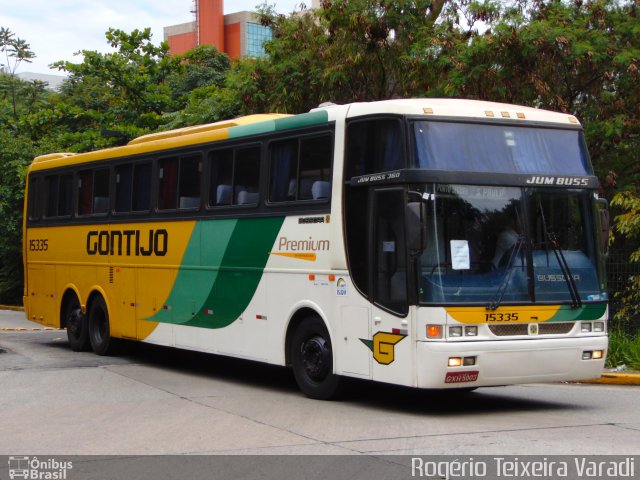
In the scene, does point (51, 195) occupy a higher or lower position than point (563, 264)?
higher

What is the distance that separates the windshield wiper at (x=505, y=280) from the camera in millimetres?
10750

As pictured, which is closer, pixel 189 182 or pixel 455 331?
pixel 455 331

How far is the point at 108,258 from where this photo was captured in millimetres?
17406

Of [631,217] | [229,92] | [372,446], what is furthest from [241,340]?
[229,92]

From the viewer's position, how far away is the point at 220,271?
46.8 ft

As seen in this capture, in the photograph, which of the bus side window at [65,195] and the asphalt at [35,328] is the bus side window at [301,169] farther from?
the bus side window at [65,195]

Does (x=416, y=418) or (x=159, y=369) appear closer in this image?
(x=416, y=418)

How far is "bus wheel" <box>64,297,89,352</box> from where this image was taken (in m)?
18.3

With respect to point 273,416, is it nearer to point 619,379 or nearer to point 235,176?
point 235,176

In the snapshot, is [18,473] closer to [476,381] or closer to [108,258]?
[476,381]

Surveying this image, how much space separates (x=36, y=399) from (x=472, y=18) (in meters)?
12.6

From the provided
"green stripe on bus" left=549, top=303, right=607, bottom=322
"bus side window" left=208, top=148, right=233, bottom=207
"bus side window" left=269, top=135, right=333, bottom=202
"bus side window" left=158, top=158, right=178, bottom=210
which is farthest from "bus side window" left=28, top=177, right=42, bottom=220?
"green stripe on bus" left=549, top=303, right=607, bottom=322

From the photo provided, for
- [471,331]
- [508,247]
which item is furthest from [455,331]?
[508,247]

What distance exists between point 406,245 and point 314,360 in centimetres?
233
